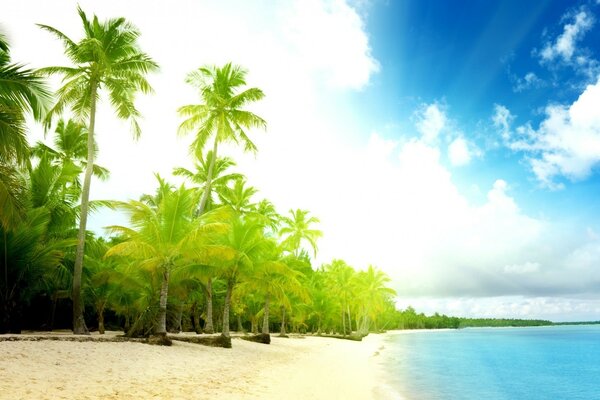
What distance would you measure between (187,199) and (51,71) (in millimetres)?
8193

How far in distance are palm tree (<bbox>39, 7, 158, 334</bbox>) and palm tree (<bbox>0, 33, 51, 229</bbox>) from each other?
690 centimetres

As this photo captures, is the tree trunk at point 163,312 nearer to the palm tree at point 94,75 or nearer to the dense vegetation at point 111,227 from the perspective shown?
the dense vegetation at point 111,227

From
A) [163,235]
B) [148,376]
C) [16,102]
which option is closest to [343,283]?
[163,235]

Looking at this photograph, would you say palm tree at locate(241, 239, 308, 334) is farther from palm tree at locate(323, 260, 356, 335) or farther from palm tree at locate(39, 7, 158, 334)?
palm tree at locate(323, 260, 356, 335)

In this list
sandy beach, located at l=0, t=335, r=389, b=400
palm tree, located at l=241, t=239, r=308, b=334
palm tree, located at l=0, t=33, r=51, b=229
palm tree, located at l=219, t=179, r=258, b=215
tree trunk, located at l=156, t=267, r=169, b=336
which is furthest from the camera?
palm tree, located at l=219, t=179, r=258, b=215

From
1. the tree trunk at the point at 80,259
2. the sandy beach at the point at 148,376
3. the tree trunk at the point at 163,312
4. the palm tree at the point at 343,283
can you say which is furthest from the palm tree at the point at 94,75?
the palm tree at the point at 343,283

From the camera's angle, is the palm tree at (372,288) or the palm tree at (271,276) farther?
the palm tree at (372,288)

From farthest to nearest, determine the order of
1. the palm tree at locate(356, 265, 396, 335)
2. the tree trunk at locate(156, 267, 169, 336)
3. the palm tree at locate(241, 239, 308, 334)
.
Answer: the palm tree at locate(356, 265, 396, 335)
the palm tree at locate(241, 239, 308, 334)
the tree trunk at locate(156, 267, 169, 336)

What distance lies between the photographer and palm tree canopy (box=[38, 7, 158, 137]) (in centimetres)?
1664

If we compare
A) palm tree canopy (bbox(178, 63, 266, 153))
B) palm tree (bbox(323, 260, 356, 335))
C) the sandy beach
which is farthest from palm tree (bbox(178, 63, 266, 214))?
palm tree (bbox(323, 260, 356, 335))

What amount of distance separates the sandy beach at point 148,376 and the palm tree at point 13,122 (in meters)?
3.28

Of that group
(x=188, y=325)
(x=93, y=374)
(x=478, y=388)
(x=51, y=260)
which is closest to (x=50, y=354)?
(x=93, y=374)

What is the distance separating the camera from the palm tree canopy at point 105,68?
1664 centimetres

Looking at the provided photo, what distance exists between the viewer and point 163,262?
1544 centimetres
